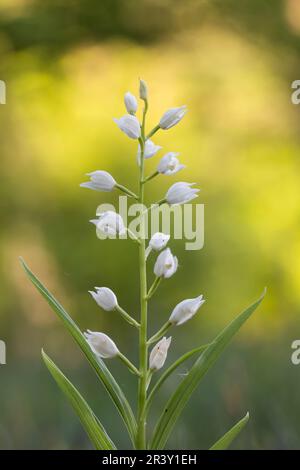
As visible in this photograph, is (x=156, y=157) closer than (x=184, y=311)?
→ No

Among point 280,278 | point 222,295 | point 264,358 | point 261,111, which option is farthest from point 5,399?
point 261,111

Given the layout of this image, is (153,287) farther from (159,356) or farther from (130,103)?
(130,103)

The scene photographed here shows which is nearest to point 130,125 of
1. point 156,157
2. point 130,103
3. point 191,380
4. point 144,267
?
point 130,103

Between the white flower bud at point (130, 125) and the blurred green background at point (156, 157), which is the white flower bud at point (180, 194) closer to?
the white flower bud at point (130, 125)

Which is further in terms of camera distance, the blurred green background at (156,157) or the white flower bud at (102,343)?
the blurred green background at (156,157)

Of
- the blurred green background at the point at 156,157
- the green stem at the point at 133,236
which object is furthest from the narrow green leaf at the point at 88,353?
the blurred green background at the point at 156,157
